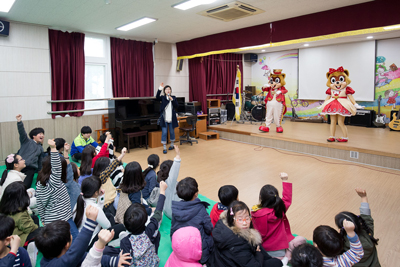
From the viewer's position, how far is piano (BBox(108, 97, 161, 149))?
6.21 meters

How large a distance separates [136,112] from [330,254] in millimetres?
5664

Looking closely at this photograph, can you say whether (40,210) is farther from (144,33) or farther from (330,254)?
(144,33)

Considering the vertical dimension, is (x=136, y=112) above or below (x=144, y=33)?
below

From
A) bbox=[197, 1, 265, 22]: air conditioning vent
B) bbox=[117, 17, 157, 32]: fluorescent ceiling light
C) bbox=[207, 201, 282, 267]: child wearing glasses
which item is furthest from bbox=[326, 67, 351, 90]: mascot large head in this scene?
bbox=[207, 201, 282, 267]: child wearing glasses

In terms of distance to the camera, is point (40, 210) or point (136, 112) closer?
point (40, 210)

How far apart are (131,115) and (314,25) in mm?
4313

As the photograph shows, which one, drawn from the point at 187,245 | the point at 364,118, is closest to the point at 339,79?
the point at 364,118

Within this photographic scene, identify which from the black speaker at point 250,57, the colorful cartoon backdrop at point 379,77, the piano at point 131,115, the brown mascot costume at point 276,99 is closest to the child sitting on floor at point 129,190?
the piano at point 131,115

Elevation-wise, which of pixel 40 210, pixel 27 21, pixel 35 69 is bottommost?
pixel 40 210

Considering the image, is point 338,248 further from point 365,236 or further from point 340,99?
point 340,99

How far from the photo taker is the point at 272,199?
2.00 metres

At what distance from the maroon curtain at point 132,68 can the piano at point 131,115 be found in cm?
47

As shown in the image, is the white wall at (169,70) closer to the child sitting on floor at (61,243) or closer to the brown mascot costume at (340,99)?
the brown mascot costume at (340,99)

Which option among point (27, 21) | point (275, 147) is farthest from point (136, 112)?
point (275, 147)
